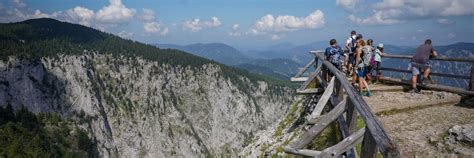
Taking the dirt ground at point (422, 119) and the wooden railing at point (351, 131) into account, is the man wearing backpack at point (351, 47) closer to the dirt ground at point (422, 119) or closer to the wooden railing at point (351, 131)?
the dirt ground at point (422, 119)

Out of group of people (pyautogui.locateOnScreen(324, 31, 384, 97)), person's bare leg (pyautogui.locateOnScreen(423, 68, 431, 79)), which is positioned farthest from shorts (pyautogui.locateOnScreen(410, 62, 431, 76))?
group of people (pyautogui.locateOnScreen(324, 31, 384, 97))

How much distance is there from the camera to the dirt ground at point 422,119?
920 cm

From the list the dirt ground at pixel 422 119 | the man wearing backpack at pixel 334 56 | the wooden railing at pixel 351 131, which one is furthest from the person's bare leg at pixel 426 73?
the wooden railing at pixel 351 131

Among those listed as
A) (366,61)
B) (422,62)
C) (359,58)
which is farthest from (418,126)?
(366,61)

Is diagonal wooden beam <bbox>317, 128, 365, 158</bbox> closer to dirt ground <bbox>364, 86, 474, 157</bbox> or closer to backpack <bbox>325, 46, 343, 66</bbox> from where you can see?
dirt ground <bbox>364, 86, 474, 157</bbox>

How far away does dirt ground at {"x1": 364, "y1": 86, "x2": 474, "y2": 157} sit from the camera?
9195mm

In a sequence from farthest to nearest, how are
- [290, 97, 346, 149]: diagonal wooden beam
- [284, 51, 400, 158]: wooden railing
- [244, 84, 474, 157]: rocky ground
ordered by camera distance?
[244, 84, 474, 157]: rocky ground → [290, 97, 346, 149]: diagonal wooden beam → [284, 51, 400, 158]: wooden railing

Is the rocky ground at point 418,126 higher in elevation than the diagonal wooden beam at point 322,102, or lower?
lower

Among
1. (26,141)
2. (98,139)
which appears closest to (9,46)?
(98,139)

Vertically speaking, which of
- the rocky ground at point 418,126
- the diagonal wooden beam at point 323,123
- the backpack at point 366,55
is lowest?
the rocky ground at point 418,126

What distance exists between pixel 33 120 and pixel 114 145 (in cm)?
5647

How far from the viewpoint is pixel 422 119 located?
11.4 metres

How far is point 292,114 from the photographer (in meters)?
15.7

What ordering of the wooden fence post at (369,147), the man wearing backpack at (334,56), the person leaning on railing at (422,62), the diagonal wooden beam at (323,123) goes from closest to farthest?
1. the wooden fence post at (369,147)
2. the diagonal wooden beam at (323,123)
3. the person leaning on railing at (422,62)
4. the man wearing backpack at (334,56)
